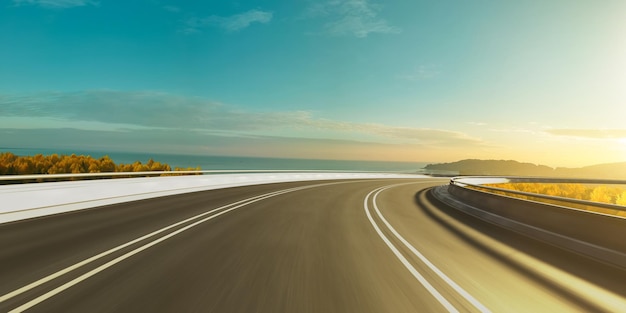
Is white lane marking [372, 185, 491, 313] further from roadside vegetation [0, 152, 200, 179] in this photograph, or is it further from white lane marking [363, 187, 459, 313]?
roadside vegetation [0, 152, 200, 179]

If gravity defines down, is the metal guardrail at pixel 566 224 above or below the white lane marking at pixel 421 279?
above

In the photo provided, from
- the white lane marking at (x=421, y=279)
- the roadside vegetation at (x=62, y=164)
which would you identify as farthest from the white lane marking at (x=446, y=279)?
the roadside vegetation at (x=62, y=164)

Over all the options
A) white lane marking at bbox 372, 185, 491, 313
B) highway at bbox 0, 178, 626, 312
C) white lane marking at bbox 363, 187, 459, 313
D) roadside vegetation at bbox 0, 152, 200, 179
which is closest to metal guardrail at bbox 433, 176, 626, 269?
highway at bbox 0, 178, 626, 312

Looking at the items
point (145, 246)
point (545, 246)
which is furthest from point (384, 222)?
point (145, 246)

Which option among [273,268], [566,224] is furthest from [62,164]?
[566,224]

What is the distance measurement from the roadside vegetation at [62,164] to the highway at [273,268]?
2244 inches

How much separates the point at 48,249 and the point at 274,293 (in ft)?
16.0

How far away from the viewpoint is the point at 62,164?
2505 inches

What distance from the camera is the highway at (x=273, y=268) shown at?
4730mm

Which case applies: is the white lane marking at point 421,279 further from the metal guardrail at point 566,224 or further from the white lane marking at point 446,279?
the metal guardrail at point 566,224

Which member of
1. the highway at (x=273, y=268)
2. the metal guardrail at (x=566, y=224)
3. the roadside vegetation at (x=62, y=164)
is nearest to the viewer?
the highway at (x=273, y=268)

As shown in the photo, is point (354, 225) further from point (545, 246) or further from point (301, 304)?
point (301, 304)

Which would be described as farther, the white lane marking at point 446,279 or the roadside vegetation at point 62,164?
the roadside vegetation at point 62,164

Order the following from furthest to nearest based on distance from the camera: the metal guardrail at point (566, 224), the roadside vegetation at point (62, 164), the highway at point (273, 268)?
the roadside vegetation at point (62, 164), the metal guardrail at point (566, 224), the highway at point (273, 268)
